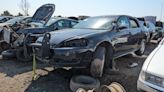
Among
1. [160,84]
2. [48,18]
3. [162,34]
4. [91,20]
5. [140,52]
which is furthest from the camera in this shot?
[162,34]

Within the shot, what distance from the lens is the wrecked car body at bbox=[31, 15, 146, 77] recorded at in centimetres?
533

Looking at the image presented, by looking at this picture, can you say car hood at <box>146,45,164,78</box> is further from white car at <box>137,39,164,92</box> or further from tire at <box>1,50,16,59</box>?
tire at <box>1,50,16,59</box>

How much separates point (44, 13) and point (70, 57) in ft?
18.6

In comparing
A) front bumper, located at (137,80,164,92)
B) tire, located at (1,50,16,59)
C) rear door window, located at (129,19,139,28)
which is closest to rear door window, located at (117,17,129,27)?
rear door window, located at (129,19,139,28)

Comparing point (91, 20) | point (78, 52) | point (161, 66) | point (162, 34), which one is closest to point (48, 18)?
point (91, 20)

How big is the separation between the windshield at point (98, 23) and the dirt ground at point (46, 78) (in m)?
1.24

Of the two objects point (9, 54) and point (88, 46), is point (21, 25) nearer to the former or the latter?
point (9, 54)

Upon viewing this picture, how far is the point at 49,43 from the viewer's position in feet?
18.2

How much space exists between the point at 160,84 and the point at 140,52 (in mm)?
5429

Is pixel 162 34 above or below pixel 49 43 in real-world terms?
below

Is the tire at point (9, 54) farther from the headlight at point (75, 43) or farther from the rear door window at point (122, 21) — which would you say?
the rear door window at point (122, 21)

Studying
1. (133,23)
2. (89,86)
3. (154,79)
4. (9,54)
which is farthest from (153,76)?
(9,54)

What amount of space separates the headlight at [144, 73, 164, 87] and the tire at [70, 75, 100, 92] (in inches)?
56.9

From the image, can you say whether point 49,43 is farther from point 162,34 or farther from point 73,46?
point 162,34
